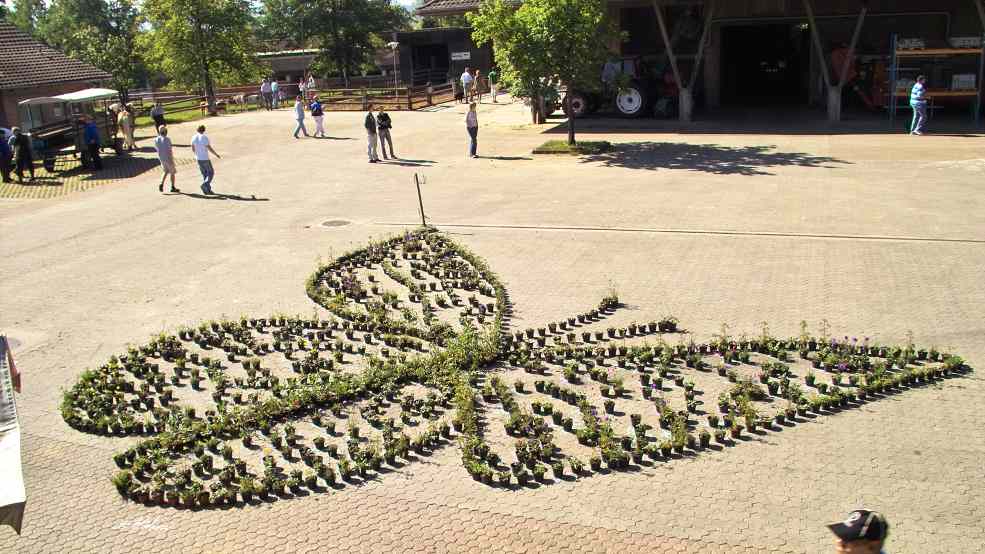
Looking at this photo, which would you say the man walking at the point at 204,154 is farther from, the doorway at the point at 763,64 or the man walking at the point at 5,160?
the doorway at the point at 763,64

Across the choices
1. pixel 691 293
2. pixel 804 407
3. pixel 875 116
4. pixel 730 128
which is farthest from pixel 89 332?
pixel 875 116

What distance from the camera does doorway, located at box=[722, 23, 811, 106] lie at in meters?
35.7

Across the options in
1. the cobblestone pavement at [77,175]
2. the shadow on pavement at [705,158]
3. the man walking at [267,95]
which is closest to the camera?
the shadow on pavement at [705,158]

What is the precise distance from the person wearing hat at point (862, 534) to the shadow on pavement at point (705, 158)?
1739 cm

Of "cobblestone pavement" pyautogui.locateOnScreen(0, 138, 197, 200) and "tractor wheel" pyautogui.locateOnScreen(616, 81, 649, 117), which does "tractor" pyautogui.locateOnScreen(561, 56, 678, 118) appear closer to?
"tractor wheel" pyautogui.locateOnScreen(616, 81, 649, 117)

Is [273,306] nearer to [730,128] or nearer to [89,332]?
[89,332]

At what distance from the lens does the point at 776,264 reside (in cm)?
1388

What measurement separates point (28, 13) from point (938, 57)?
107 meters

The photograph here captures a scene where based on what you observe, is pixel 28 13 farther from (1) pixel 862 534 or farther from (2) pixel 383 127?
(1) pixel 862 534

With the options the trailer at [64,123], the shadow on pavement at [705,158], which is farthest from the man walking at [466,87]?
the shadow on pavement at [705,158]

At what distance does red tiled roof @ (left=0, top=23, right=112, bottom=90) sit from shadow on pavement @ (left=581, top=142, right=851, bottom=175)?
69.1 ft

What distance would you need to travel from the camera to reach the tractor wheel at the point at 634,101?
101ft

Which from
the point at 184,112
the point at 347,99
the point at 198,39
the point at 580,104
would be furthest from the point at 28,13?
the point at 580,104

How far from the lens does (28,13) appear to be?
348 feet
